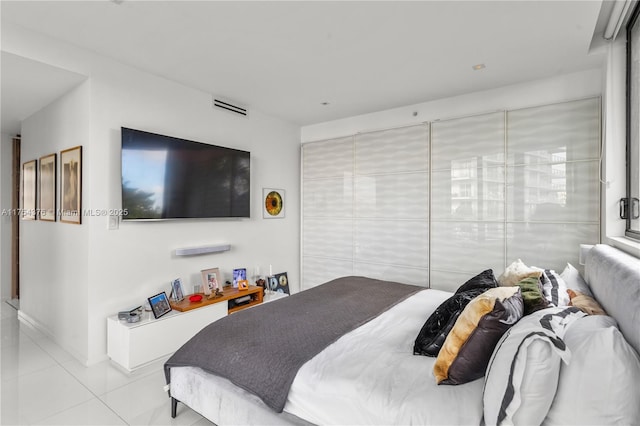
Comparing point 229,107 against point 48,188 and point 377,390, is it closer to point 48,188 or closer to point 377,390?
point 48,188

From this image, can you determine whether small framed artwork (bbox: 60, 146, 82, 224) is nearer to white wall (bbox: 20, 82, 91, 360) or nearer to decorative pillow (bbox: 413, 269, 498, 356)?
white wall (bbox: 20, 82, 91, 360)

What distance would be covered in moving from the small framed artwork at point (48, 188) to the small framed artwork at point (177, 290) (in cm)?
139

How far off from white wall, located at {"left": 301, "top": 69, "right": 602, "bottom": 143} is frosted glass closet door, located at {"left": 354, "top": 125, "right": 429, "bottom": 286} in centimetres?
15

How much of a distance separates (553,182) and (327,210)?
2.64m

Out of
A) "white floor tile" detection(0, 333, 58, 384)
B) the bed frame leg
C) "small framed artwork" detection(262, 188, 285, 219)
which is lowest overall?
"white floor tile" detection(0, 333, 58, 384)

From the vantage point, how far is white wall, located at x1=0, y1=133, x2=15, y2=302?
4766mm

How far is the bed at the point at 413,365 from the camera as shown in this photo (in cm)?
106

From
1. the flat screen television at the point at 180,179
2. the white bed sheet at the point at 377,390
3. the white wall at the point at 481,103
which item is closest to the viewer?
the white bed sheet at the point at 377,390

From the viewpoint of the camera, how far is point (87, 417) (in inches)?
84.0

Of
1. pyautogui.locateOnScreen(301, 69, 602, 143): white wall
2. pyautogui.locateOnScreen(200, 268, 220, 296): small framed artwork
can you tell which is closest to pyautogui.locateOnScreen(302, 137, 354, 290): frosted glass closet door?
pyautogui.locateOnScreen(301, 69, 602, 143): white wall

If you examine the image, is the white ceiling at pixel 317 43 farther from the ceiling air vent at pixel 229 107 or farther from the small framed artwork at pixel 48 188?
the small framed artwork at pixel 48 188

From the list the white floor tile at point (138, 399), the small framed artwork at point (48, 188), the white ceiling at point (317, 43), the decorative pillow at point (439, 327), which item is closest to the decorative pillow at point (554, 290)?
the decorative pillow at point (439, 327)

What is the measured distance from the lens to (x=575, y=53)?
2764 mm

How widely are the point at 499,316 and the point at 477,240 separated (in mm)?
2476
